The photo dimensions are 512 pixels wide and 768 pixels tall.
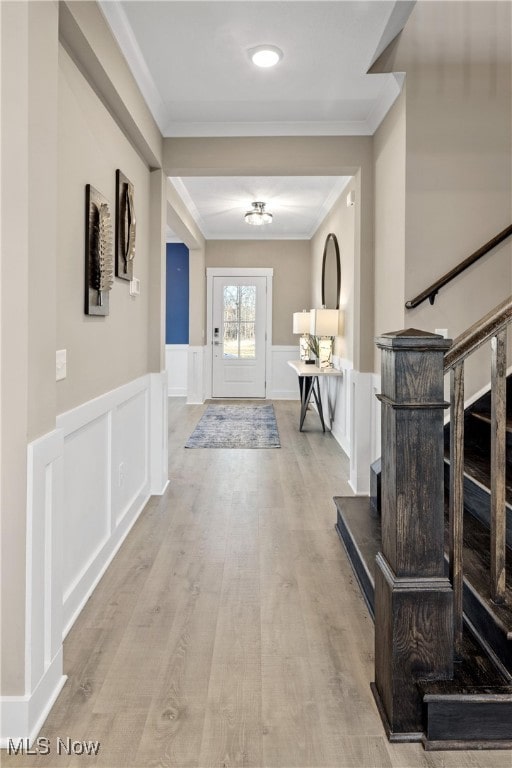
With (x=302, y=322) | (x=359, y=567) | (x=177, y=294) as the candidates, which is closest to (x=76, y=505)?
(x=359, y=567)

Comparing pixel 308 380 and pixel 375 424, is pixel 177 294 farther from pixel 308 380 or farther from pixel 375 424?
pixel 375 424

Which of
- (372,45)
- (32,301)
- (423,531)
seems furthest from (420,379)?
(372,45)

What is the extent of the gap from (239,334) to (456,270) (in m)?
5.77

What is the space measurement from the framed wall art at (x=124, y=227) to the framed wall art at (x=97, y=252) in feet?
0.82

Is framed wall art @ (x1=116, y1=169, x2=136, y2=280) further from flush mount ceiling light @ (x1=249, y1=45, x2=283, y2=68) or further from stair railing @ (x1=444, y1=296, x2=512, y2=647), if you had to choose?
stair railing @ (x1=444, y1=296, x2=512, y2=647)

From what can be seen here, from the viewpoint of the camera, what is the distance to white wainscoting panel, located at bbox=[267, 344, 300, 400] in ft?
27.9

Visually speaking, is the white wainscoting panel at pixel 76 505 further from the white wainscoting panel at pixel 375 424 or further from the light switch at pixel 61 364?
the white wainscoting panel at pixel 375 424

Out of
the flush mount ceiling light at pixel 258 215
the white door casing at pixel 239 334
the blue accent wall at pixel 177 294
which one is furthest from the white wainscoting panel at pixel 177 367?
the flush mount ceiling light at pixel 258 215

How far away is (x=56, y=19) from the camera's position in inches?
65.4

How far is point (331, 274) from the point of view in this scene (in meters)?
6.25

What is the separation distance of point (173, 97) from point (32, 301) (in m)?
2.32

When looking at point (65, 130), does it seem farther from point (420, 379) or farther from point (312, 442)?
point (312, 442)

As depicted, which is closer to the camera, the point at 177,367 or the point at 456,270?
the point at 456,270

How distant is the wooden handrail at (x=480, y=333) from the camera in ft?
4.85
